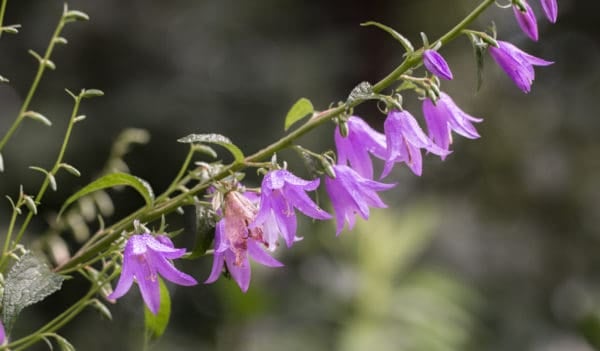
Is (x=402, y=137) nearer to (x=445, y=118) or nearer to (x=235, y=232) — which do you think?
(x=445, y=118)

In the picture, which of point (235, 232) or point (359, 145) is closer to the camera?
point (235, 232)

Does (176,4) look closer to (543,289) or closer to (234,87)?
(234,87)

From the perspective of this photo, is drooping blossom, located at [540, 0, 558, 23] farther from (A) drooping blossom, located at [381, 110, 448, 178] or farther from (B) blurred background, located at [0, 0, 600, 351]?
(B) blurred background, located at [0, 0, 600, 351]

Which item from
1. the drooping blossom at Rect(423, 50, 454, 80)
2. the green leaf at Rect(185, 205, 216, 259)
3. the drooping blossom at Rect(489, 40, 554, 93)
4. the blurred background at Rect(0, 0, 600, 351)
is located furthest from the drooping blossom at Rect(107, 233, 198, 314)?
the blurred background at Rect(0, 0, 600, 351)

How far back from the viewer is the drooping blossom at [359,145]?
123 cm

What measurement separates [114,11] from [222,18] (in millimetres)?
628

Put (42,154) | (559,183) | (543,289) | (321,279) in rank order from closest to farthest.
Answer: (321,279), (42,154), (543,289), (559,183)

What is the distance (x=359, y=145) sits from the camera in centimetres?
123

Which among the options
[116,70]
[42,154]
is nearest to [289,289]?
[42,154]

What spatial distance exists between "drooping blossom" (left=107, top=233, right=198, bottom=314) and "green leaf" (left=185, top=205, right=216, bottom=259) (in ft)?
0.09

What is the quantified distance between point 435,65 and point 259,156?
0.23 m

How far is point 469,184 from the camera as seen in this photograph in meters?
5.74

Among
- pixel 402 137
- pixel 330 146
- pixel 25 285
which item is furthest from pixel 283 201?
pixel 330 146

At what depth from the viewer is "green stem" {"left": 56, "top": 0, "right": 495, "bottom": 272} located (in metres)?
1.06
